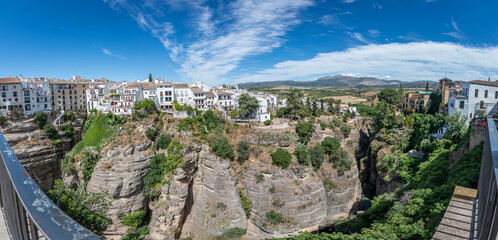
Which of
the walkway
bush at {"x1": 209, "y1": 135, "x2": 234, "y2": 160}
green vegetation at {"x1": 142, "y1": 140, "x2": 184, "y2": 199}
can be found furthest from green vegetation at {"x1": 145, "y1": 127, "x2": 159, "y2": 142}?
the walkway

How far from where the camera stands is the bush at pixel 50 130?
3162cm

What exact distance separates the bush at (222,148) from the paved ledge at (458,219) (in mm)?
21652

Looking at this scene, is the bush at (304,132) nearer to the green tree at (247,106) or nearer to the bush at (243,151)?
the bush at (243,151)

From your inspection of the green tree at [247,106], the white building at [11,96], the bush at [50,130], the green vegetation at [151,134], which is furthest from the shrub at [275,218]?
the white building at [11,96]

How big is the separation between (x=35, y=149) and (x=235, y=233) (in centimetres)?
2491

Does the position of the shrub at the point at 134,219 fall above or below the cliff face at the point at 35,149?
below

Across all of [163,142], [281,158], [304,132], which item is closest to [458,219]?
[281,158]

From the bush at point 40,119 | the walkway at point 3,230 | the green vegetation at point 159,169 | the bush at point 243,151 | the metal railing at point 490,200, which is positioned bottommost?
the green vegetation at point 159,169

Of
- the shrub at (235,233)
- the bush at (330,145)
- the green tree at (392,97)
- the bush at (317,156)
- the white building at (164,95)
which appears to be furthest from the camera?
the green tree at (392,97)

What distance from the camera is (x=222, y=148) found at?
95.7 feet

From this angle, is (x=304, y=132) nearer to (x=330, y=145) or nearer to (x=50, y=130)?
(x=330, y=145)

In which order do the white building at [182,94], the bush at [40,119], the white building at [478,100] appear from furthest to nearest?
the white building at [182,94] < the bush at [40,119] < the white building at [478,100]

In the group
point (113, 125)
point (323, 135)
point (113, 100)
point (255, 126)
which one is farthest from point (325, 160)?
point (113, 100)

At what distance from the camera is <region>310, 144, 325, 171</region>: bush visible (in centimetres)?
3141
